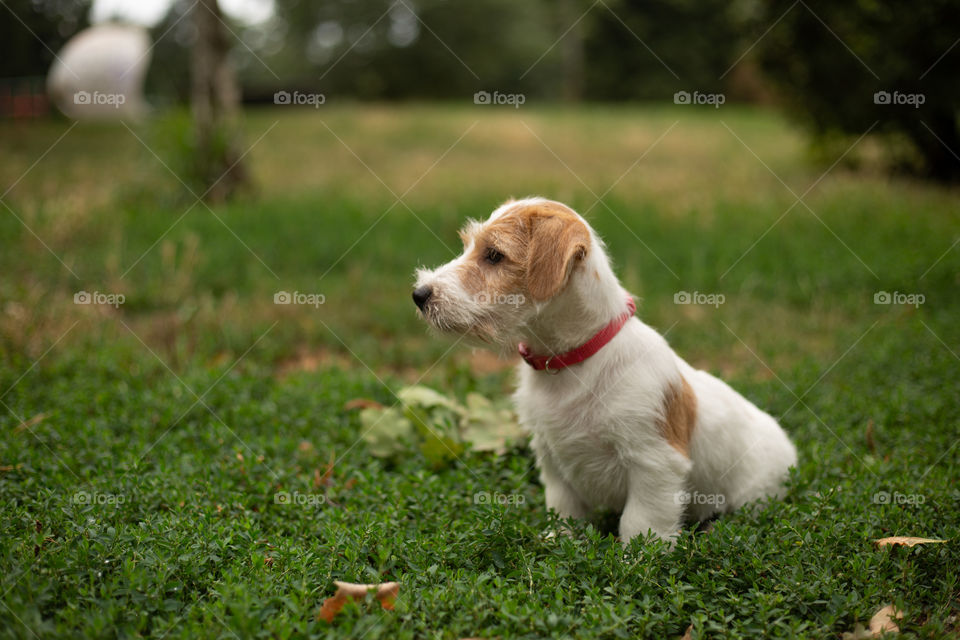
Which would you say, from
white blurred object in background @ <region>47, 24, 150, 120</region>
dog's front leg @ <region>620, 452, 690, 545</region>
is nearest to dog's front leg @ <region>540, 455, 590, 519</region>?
dog's front leg @ <region>620, 452, 690, 545</region>

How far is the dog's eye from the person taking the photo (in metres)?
4.00

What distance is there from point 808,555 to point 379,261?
6.88 meters

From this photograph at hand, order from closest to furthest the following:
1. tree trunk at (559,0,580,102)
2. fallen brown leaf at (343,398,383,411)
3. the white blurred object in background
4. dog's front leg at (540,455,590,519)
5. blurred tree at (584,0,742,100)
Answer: dog's front leg at (540,455,590,519)
fallen brown leaf at (343,398,383,411)
the white blurred object in background
blurred tree at (584,0,742,100)
tree trunk at (559,0,580,102)

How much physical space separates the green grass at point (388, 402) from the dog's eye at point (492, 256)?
138 cm

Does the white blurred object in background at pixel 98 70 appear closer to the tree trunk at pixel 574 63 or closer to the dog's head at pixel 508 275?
the dog's head at pixel 508 275

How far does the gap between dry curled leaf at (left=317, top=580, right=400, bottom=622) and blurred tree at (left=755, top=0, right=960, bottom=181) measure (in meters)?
12.8

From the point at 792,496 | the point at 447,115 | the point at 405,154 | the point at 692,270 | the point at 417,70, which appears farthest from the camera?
the point at 417,70

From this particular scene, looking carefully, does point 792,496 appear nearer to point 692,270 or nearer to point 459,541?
point 459,541

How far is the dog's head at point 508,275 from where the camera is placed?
12.6 ft

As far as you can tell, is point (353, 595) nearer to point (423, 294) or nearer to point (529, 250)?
point (423, 294)

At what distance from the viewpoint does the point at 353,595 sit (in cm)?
323

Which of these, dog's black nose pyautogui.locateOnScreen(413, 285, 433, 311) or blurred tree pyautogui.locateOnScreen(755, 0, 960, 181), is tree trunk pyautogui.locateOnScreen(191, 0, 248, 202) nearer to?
dog's black nose pyautogui.locateOnScreen(413, 285, 433, 311)

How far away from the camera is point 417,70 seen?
45344mm

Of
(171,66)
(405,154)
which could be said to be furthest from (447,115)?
(171,66)
